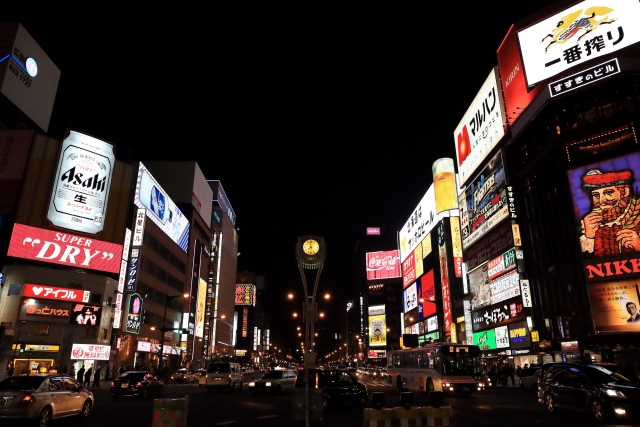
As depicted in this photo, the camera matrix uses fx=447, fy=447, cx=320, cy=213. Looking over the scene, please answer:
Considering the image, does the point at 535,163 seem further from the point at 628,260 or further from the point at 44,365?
the point at 44,365

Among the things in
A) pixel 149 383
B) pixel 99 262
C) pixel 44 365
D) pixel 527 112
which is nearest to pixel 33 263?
pixel 99 262

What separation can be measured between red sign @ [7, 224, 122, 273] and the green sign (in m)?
44.4

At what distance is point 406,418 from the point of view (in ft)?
24.3

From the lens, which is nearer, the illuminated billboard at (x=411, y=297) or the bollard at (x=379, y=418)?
the bollard at (x=379, y=418)

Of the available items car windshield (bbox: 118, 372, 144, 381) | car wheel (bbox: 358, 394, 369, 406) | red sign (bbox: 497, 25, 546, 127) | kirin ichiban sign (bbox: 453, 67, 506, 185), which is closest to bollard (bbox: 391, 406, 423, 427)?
car wheel (bbox: 358, 394, 369, 406)

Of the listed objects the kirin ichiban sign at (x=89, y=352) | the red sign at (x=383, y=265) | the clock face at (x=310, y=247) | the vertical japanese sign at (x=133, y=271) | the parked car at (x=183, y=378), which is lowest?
the parked car at (x=183, y=378)

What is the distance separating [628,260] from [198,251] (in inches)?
2824

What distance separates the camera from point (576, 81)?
44062 millimetres

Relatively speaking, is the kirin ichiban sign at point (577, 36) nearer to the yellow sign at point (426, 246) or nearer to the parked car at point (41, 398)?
the yellow sign at point (426, 246)

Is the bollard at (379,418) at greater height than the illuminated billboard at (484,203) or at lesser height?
lesser

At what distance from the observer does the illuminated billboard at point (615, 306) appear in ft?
124

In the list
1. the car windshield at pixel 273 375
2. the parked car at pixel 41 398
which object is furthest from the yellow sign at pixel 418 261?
the parked car at pixel 41 398

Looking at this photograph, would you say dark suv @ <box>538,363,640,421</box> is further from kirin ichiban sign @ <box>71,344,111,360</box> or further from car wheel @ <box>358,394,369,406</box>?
kirin ichiban sign @ <box>71,344,111,360</box>

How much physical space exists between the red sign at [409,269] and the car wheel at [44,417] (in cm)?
7776
